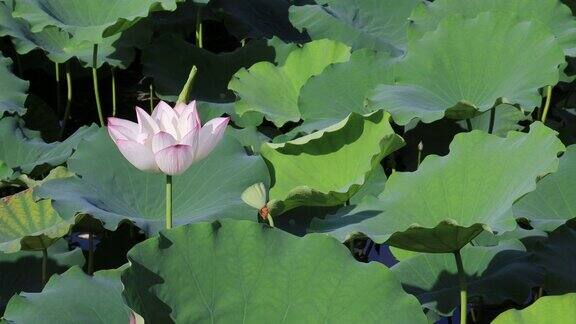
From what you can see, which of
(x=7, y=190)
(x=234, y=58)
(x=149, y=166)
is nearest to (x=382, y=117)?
(x=149, y=166)

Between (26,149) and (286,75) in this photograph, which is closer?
(26,149)

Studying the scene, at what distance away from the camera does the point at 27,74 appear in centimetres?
413

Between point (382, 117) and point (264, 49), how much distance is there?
1.10 meters

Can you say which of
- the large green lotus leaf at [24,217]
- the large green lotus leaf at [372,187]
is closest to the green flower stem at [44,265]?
the large green lotus leaf at [24,217]

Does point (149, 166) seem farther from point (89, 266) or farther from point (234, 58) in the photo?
point (234, 58)

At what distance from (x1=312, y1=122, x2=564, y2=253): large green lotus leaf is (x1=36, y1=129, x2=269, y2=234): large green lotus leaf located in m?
0.23

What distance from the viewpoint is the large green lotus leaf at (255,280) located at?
159cm

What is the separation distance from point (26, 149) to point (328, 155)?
83 cm

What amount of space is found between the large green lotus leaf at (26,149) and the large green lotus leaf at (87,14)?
14.3 inches

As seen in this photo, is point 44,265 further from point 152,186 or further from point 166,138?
point 166,138

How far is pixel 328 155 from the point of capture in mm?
2301

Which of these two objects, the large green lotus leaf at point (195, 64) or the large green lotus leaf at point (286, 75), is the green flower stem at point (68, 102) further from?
the large green lotus leaf at point (286, 75)

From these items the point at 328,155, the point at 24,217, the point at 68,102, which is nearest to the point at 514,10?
the point at 328,155

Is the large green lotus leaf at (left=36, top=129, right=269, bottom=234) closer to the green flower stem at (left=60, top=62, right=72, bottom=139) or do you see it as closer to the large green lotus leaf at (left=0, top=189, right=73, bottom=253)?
the large green lotus leaf at (left=0, top=189, right=73, bottom=253)
